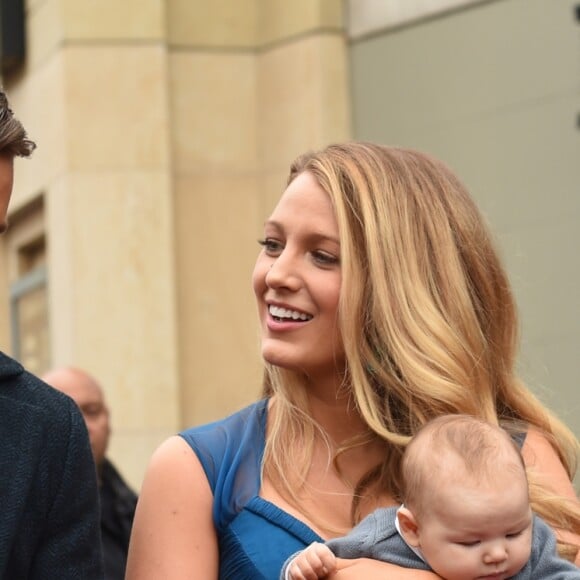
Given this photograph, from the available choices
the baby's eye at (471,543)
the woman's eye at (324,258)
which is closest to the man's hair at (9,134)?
the woman's eye at (324,258)

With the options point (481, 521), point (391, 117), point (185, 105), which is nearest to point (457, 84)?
point (391, 117)

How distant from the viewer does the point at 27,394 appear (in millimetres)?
3875

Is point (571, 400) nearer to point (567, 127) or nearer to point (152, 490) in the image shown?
point (567, 127)

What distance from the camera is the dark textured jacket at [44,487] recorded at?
12.2 ft

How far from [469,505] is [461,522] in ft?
0.14

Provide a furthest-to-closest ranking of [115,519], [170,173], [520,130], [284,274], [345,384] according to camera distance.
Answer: [170,173]
[520,130]
[115,519]
[345,384]
[284,274]

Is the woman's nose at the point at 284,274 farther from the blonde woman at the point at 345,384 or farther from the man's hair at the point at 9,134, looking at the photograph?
the man's hair at the point at 9,134

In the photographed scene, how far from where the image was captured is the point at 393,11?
10664mm

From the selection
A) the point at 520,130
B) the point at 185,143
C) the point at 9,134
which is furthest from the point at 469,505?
the point at 185,143

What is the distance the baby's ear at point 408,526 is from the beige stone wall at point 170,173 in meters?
6.63

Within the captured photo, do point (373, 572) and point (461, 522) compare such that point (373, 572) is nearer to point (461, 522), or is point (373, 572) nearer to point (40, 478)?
point (461, 522)

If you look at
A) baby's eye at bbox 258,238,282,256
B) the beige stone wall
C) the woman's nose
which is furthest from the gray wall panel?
the woman's nose

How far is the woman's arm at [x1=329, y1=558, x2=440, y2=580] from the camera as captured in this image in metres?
4.06

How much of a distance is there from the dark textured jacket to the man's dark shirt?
3.55 metres
